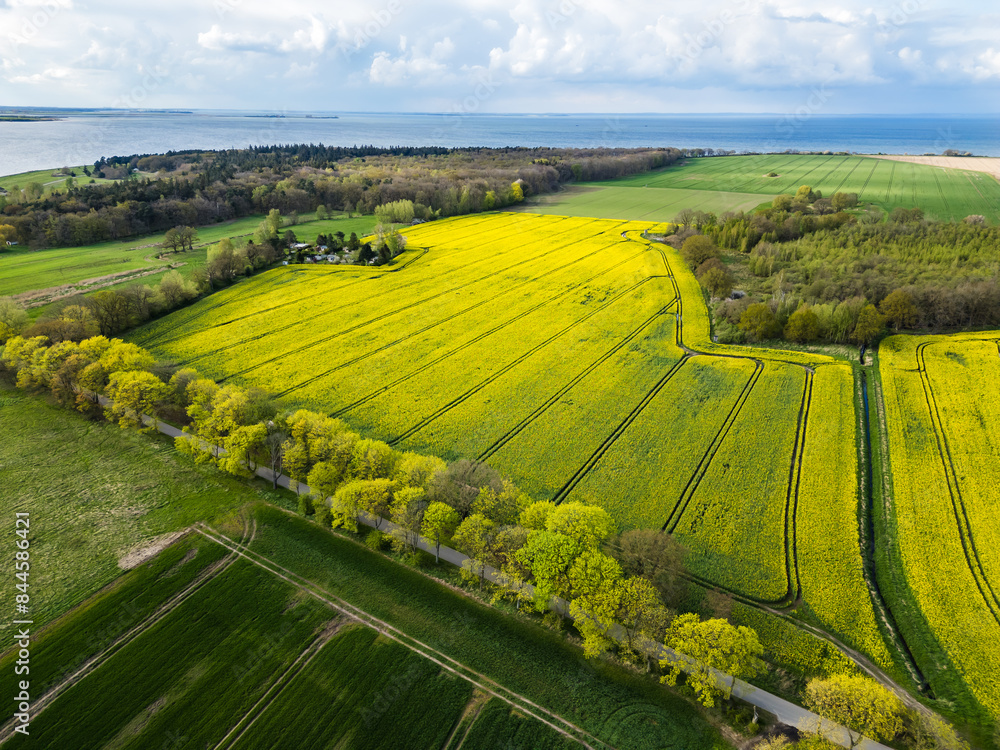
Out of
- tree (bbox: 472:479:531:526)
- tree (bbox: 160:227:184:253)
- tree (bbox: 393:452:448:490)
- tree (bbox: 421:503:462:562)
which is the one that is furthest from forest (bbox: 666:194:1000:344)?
tree (bbox: 160:227:184:253)

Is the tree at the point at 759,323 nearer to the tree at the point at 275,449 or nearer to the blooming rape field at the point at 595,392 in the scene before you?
the blooming rape field at the point at 595,392

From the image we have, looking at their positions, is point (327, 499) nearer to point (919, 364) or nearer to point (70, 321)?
point (70, 321)

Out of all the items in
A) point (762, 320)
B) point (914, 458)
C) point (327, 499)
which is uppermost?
point (762, 320)

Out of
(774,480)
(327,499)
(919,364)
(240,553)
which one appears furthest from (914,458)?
(240,553)

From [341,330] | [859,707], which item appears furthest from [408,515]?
[341,330]

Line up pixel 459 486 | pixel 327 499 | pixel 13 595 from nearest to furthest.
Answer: pixel 13 595
pixel 459 486
pixel 327 499

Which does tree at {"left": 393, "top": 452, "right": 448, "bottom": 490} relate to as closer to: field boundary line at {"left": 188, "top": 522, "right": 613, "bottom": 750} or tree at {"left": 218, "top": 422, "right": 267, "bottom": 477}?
field boundary line at {"left": 188, "top": 522, "right": 613, "bottom": 750}
